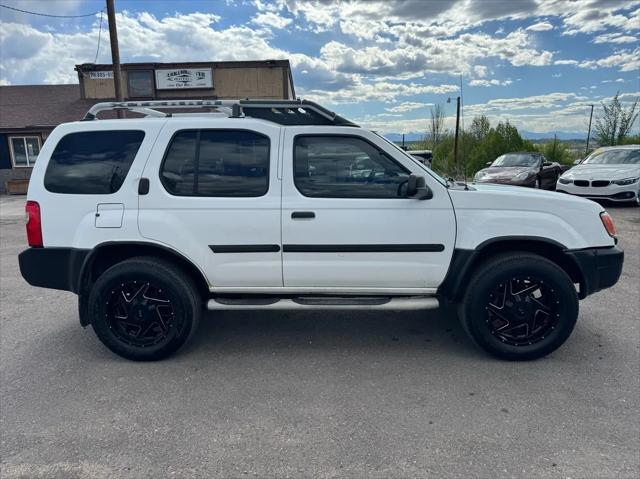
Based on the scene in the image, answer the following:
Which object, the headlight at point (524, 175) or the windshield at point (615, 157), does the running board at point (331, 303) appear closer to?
the headlight at point (524, 175)

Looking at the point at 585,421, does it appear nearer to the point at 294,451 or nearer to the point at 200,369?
the point at 294,451

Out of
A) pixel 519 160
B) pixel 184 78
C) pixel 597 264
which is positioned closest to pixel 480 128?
pixel 519 160

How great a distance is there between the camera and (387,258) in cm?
352

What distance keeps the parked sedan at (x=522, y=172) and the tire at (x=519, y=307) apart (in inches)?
413

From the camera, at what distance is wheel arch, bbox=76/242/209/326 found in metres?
3.52

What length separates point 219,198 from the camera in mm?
3498

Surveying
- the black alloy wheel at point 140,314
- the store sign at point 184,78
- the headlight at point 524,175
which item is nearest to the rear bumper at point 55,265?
the black alloy wheel at point 140,314

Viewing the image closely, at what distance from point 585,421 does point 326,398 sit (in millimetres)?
1640

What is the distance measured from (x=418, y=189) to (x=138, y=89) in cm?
2190

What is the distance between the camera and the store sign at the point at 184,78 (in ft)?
69.6

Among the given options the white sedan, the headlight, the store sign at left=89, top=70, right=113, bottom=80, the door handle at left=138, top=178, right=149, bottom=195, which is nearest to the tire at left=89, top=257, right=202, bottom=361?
the door handle at left=138, top=178, right=149, bottom=195

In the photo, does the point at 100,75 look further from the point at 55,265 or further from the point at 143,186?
the point at 143,186

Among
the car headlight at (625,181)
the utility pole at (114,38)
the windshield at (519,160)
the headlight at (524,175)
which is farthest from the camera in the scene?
the windshield at (519,160)

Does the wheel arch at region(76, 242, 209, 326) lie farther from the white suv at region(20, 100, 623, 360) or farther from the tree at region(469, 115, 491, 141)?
the tree at region(469, 115, 491, 141)
